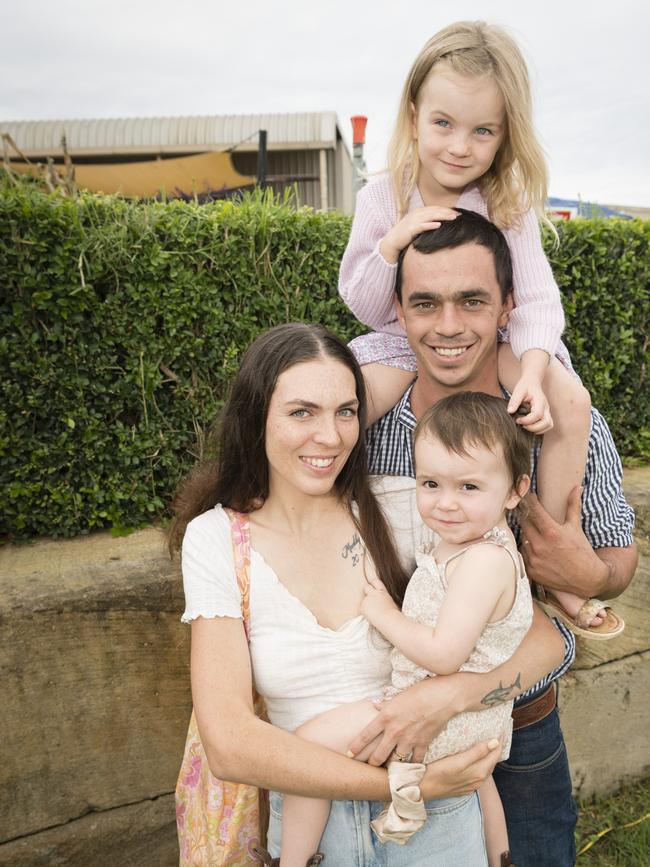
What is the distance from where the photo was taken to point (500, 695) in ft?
6.68

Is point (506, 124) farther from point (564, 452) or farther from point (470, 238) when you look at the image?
point (564, 452)

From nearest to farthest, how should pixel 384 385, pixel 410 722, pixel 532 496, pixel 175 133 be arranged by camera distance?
pixel 410 722 < pixel 532 496 < pixel 384 385 < pixel 175 133

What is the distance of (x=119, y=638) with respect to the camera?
3.03 metres

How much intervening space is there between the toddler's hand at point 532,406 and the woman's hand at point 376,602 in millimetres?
613

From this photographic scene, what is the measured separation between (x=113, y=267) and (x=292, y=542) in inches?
65.6

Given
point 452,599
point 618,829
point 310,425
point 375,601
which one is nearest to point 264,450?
point 310,425

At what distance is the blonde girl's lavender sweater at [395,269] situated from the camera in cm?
238

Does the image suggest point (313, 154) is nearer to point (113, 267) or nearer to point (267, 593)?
point (113, 267)

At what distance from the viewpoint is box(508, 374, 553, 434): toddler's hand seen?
214cm

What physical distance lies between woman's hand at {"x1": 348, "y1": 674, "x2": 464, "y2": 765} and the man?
0.28 m

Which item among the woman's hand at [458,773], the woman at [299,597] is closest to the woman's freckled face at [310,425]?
the woman at [299,597]

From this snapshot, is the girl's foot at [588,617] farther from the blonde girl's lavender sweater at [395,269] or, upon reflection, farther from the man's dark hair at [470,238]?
the man's dark hair at [470,238]

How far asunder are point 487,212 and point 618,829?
3.13 m

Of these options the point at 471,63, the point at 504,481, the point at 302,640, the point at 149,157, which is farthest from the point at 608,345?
the point at 149,157
